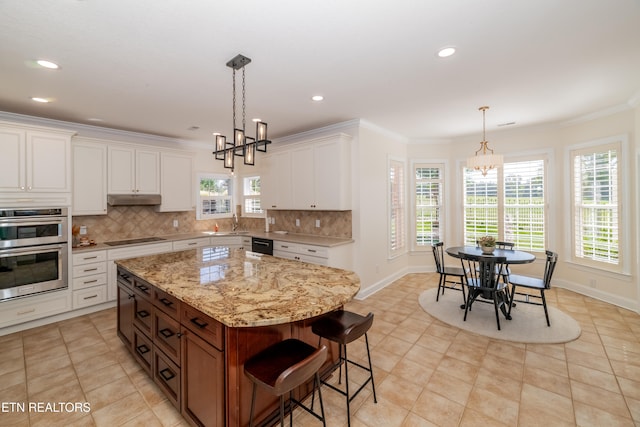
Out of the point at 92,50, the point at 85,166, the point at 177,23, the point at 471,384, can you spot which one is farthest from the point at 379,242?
the point at 85,166

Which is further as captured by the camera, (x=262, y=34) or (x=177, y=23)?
(x=262, y=34)

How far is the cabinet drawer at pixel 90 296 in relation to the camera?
147 inches

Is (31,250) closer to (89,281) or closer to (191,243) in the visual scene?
(89,281)

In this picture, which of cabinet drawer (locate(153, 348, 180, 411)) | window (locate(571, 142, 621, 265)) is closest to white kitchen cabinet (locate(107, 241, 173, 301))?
cabinet drawer (locate(153, 348, 180, 411))

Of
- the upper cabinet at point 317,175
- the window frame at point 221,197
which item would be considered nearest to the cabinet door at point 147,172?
the window frame at point 221,197

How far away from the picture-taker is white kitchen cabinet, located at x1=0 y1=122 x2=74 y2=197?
325 centimetres

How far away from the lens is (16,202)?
10.8 ft

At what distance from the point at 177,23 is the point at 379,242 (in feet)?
13.0

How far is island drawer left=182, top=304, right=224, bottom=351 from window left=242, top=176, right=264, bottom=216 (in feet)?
13.9

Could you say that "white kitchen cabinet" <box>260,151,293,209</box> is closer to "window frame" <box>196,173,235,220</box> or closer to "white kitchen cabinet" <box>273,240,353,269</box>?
"white kitchen cabinet" <box>273,240,353,269</box>

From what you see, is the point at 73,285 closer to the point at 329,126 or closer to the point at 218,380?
the point at 218,380

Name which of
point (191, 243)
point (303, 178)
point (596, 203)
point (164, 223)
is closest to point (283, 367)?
point (303, 178)

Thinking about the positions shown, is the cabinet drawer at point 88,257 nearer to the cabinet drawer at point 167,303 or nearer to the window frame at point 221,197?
the window frame at point 221,197

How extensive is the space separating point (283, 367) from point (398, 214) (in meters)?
4.26
